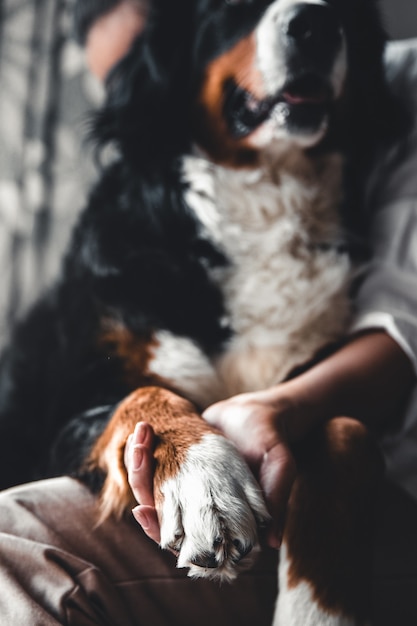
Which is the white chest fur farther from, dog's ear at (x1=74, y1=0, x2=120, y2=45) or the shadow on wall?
the shadow on wall

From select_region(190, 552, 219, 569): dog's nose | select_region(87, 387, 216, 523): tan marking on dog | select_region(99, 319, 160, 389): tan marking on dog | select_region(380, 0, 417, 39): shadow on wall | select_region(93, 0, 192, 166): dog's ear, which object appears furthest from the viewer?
select_region(380, 0, 417, 39): shadow on wall

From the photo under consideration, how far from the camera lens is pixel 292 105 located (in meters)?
1.13

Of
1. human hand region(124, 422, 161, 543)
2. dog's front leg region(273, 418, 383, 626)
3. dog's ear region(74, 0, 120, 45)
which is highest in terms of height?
dog's ear region(74, 0, 120, 45)

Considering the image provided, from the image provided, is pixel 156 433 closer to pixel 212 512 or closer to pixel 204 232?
pixel 212 512

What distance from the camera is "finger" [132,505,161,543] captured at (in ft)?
2.39

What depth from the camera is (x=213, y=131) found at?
1234 millimetres

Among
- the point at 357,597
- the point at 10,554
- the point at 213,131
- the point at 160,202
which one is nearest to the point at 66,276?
the point at 160,202

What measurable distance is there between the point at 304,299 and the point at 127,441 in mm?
469

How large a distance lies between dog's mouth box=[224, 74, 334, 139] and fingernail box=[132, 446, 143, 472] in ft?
2.06

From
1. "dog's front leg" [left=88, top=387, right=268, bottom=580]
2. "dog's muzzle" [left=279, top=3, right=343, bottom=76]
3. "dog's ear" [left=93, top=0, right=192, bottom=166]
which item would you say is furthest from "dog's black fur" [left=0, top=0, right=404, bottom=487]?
"dog's front leg" [left=88, top=387, right=268, bottom=580]

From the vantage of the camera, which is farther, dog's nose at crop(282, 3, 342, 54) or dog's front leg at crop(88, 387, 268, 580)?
dog's nose at crop(282, 3, 342, 54)

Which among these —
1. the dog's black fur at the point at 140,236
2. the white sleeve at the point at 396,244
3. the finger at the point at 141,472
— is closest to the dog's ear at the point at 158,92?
the dog's black fur at the point at 140,236

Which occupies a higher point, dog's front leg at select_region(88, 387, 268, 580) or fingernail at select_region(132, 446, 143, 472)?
fingernail at select_region(132, 446, 143, 472)

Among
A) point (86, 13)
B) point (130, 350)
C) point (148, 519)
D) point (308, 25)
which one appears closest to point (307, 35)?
point (308, 25)
